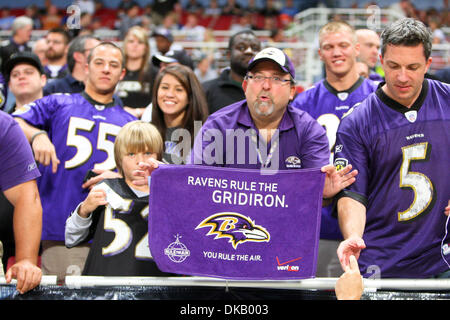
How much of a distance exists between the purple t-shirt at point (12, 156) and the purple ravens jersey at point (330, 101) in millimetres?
2008

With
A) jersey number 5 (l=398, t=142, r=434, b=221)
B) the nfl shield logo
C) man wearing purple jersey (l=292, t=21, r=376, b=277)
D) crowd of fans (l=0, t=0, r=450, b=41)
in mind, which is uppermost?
crowd of fans (l=0, t=0, r=450, b=41)

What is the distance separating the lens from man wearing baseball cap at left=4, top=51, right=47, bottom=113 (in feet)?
15.3

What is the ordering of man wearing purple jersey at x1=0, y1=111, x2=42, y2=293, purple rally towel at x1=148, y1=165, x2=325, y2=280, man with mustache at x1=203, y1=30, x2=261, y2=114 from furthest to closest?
man with mustache at x1=203, y1=30, x2=261, y2=114
man wearing purple jersey at x1=0, y1=111, x2=42, y2=293
purple rally towel at x1=148, y1=165, x2=325, y2=280

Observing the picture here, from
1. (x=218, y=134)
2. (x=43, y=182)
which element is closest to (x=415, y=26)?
(x=218, y=134)

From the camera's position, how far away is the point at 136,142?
135 inches

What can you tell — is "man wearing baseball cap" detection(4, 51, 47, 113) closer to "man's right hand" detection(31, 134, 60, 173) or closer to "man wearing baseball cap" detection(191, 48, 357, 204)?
"man's right hand" detection(31, 134, 60, 173)

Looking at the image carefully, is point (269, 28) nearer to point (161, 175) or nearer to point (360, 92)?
point (360, 92)

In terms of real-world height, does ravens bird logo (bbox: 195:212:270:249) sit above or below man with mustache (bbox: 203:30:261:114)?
below

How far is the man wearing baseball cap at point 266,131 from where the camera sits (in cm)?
310

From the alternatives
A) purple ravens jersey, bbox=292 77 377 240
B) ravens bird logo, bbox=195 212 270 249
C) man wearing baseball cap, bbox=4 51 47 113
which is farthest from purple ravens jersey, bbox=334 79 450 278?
man wearing baseball cap, bbox=4 51 47 113

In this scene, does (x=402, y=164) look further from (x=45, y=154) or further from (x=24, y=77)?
(x=24, y=77)

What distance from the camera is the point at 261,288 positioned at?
8.60 ft

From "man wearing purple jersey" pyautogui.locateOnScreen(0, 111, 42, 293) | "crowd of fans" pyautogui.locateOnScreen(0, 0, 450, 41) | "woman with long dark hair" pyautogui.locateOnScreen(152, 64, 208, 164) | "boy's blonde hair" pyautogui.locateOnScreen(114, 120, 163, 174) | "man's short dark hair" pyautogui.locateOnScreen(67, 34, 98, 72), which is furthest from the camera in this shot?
"crowd of fans" pyautogui.locateOnScreen(0, 0, 450, 41)

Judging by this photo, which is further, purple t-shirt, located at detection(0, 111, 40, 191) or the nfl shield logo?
the nfl shield logo
